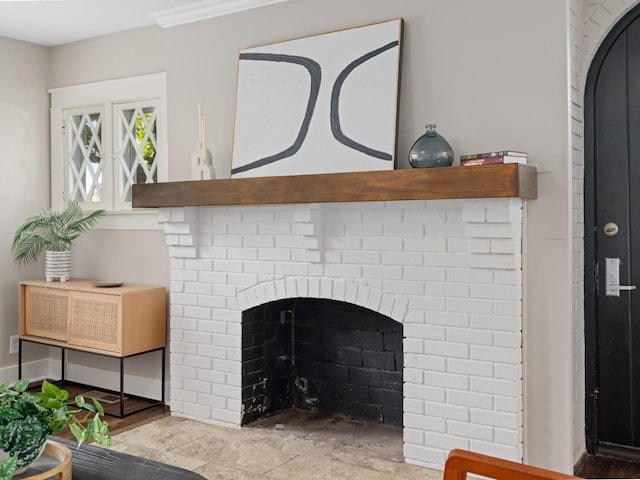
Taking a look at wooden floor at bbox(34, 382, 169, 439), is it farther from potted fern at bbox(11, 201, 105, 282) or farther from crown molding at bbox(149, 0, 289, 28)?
crown molding at bbox(149, 0, 289, 28)

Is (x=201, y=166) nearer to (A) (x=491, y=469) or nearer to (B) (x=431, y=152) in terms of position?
(B) (x=431, y=152)

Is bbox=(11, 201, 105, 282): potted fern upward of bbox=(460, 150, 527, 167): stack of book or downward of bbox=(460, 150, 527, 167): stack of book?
downward

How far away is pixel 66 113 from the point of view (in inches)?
194

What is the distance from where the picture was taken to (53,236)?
4480 mm

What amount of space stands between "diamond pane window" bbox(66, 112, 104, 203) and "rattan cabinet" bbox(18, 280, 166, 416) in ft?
2.32

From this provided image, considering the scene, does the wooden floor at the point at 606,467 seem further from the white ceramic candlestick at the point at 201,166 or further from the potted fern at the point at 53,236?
the potted fern at the point at 53,236

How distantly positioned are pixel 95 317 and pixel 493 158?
256cm

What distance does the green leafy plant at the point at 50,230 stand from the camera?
14.6 ft

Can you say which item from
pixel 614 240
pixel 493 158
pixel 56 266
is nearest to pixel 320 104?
pixel 493 158

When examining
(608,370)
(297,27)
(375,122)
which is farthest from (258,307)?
(608,370)

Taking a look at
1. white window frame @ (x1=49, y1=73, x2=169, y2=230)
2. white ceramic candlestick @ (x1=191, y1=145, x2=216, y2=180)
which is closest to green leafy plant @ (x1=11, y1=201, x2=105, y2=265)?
white window frame @ (x1=49, y1=73, x2=169, y2=230)

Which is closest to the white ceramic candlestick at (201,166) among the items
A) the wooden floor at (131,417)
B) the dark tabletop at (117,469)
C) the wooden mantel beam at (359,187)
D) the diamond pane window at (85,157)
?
the wooden mantel beam at (359,187)

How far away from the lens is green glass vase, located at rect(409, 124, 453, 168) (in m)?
3.01

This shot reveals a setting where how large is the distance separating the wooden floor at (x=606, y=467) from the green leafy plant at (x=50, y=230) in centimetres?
333
